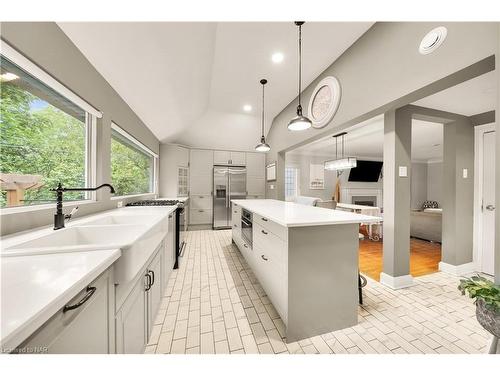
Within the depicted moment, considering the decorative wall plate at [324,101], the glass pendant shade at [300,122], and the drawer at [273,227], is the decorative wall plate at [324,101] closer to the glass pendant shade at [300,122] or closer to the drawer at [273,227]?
the glass pendant shade at [300,122]

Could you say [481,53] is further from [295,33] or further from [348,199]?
[348,199]

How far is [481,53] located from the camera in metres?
1.12

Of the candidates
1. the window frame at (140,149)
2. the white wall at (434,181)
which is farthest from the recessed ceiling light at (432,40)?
the white wall at (434,181)

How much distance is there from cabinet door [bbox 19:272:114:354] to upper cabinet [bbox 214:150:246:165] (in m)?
4.56

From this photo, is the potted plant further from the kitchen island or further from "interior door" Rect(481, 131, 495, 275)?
"interior door" Rect(481, 131, 495, 275)

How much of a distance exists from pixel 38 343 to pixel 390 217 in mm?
2807

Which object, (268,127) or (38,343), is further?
(268,127)

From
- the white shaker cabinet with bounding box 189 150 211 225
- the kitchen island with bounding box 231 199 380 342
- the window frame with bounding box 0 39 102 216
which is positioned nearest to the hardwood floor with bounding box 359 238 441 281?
the kitchen island with bounding box 231 199 380 342

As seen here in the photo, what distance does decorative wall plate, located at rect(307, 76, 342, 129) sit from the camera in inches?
91.3

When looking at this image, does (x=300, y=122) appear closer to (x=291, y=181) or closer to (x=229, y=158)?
(x=229, y=158)
